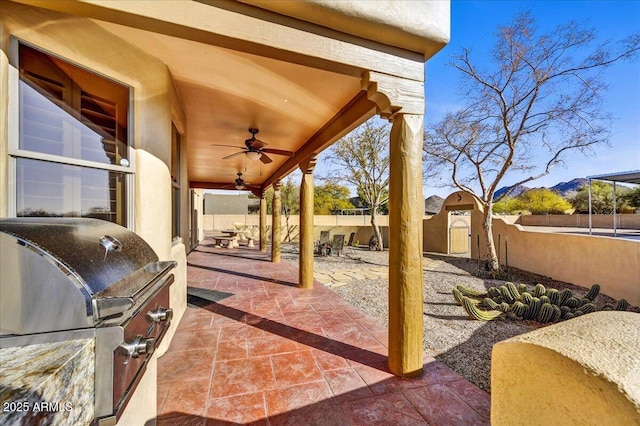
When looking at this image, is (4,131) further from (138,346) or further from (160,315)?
(138,346)

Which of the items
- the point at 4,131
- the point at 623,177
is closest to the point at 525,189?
the point at 623,177

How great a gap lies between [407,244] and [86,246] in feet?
7.99

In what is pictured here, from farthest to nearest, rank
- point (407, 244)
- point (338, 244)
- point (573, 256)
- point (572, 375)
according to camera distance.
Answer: point (338, 244) → point (573, 256) → point (407, 244) → point (572, 375)

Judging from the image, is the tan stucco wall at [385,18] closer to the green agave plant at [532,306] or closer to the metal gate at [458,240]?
the green agave plant at [532,306]

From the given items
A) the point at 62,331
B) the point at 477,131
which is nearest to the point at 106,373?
the point at 62,331

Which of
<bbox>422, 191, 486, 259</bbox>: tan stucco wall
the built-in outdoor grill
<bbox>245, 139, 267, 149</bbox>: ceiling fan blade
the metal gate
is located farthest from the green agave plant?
the metal gate

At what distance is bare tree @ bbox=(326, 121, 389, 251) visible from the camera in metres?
13.5

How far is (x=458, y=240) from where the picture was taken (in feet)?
44.5

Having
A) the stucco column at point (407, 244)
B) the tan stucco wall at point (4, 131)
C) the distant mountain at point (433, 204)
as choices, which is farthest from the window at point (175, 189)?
the distant mountain at point (433, 204)

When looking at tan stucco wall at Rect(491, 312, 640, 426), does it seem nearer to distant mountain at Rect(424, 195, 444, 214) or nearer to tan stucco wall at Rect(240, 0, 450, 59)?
tan stucco wall at Rect(240, 0, 450, 59)

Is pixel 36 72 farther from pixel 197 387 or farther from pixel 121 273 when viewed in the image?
pixel 197 387

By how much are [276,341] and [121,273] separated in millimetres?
2558

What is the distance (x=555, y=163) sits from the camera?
8.52 m

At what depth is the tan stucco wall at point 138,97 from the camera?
1646mm
